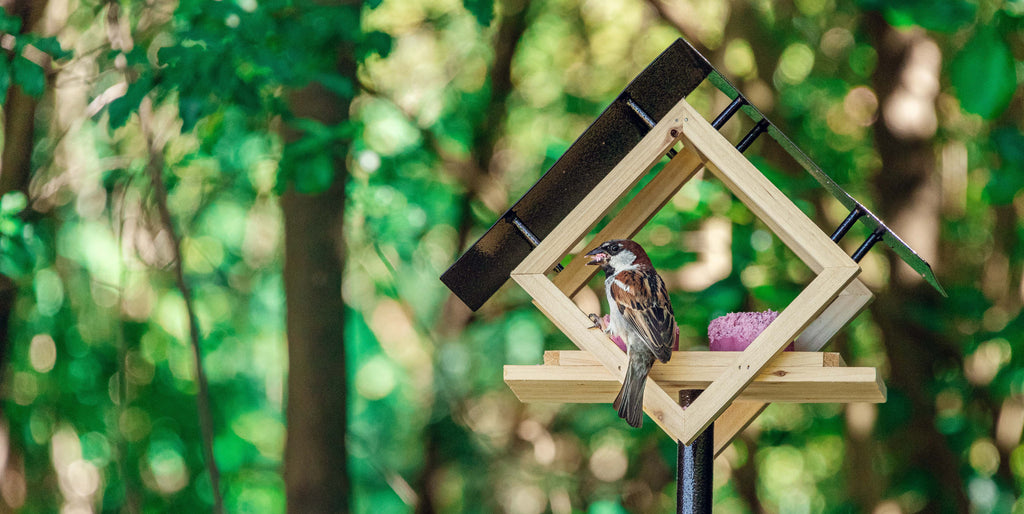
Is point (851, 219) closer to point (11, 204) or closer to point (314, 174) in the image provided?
point (314, 174)

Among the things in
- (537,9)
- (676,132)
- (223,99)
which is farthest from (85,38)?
(676,132)

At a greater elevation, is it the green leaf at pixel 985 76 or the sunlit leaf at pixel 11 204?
the green leaf at pixel 985 76

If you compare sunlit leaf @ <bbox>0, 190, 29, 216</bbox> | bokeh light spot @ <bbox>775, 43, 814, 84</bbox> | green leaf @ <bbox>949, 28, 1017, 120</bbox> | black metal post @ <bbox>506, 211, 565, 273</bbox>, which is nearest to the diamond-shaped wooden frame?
black metal post @ <bbox>506, 211, 565, 273</bbox>

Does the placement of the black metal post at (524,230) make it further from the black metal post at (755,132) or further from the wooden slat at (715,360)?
the black metal post at (755,132)

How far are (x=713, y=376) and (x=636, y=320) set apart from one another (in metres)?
0.21

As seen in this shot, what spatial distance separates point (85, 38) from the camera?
671 cm

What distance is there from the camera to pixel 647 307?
205cm

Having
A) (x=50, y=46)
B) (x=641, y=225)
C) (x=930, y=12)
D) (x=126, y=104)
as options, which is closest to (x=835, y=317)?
(x=641, y=225)

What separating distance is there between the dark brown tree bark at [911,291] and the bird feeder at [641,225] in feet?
5.95

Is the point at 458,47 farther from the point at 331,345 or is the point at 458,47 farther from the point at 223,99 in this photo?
the point at 223,99

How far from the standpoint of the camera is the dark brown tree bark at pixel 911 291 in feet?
12.9

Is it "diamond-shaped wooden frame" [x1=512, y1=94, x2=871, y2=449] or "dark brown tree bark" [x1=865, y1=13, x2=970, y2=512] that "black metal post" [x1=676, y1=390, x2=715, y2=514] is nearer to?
"diamond-shaped wooden frame" [x1=512, y1=94, x2=871, y2=449]

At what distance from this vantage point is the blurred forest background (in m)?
3.81

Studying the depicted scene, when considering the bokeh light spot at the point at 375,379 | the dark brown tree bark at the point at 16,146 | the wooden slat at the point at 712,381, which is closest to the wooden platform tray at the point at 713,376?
the wooden slat at the point at 712,381
